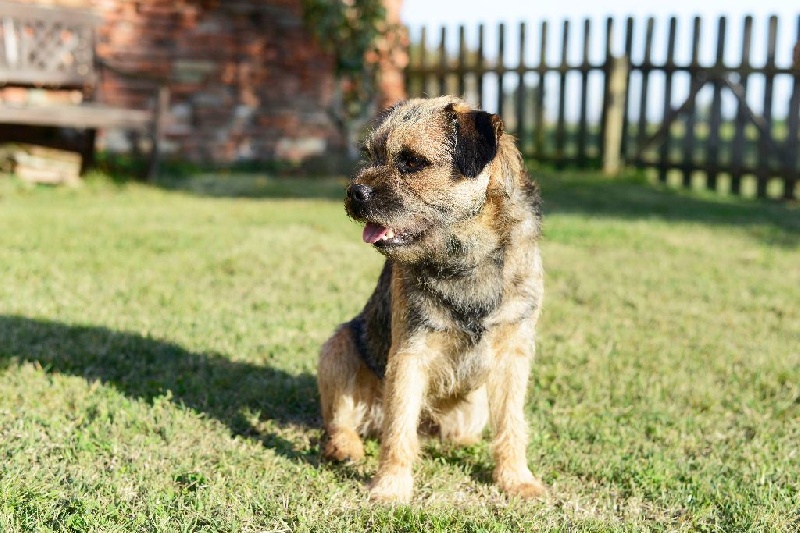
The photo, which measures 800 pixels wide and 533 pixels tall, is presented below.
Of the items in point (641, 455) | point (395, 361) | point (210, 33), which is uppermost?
point (210, 33)

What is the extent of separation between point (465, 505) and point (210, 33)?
10948 mm

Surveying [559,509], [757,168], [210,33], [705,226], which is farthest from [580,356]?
[210,33]

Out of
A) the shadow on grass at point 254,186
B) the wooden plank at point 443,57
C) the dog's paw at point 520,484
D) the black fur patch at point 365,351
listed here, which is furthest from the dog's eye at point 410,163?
the wooden plank at point 443,57

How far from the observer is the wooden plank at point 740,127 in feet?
38.5

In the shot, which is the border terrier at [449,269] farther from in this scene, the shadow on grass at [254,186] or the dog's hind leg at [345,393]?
the shadow on grass at [254,186]

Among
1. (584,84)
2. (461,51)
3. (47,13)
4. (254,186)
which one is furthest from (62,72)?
(584,84)

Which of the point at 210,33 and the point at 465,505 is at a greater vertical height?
the point at 210,33

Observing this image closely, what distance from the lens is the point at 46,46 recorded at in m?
10.4

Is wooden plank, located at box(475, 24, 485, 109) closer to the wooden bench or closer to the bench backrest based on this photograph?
the wooden bench

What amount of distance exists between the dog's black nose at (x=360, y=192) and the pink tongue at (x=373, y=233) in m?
0.12

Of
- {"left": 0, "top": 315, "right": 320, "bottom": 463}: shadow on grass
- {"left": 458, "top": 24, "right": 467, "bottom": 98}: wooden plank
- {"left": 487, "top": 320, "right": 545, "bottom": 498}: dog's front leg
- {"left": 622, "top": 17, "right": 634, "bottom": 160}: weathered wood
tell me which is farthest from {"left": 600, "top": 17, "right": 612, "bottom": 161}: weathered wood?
{"left": 487, "top": 320, "right": 545, "bottom": 498}: dog's front leg

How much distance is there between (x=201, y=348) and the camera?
4785mm

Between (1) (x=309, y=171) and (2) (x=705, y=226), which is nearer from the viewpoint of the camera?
(2) (x=705, y=226)

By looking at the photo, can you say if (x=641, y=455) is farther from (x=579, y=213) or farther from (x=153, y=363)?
(x=579, y=213)
